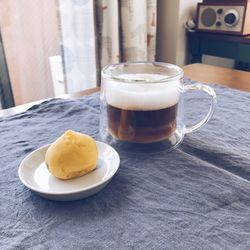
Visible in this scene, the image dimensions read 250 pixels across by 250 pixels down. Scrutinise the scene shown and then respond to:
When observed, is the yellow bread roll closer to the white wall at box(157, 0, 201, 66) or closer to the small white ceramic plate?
the small white ceramic plate

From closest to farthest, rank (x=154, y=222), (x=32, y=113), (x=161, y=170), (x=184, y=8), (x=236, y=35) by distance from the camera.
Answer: (x=154, y=222), (x=161, y=170), (x=32, y=113), (x=236, y=35), (x=184, y=8)

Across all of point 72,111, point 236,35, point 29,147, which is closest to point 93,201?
point 29,147

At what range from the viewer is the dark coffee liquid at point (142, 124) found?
1.53ft

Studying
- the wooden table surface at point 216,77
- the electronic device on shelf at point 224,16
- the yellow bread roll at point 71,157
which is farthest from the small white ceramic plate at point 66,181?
the electronic device on shelf at point 224,16

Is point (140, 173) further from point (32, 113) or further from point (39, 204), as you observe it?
point (32, 113)

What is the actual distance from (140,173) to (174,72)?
0.67 ft

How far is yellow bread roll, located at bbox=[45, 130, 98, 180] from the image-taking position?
0.40 metres

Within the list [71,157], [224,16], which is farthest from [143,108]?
[224,16]

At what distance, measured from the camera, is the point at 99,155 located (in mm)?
473

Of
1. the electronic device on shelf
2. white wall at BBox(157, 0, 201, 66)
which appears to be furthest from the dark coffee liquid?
white wall at BBox(157, 0, 201, 66)

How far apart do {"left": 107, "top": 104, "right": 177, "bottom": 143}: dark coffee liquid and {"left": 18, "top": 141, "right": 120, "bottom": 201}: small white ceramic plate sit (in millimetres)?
37

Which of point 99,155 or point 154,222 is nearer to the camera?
point 154,222

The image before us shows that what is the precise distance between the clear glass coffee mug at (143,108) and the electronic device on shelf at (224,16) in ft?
3.48

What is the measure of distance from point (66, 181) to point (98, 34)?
1.12m
